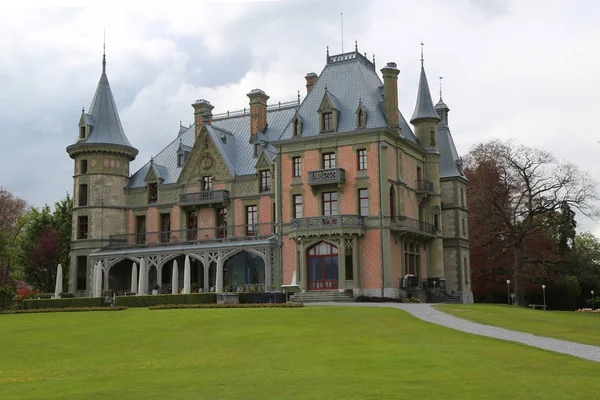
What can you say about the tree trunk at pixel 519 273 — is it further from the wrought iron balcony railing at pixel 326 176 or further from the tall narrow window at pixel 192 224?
the tall narrow window at pixel 192 224

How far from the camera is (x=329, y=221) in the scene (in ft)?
154

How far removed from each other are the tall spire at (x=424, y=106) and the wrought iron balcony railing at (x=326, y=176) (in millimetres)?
9226

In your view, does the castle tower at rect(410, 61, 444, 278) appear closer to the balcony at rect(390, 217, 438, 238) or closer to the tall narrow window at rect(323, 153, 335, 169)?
the balcony at rect(390, 217, 438, 238)

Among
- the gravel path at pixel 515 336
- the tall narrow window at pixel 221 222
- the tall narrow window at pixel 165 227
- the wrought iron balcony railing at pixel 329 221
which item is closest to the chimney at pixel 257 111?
the tall narrow window at pixel 221 222

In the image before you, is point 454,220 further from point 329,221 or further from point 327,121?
point 329,221

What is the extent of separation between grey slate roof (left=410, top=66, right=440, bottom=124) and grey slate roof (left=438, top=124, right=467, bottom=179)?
194 inches

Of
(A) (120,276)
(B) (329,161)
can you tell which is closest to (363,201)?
(B) (329,161)

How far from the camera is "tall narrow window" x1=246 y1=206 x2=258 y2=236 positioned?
5372 centimetres

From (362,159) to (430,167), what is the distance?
27.0 ft

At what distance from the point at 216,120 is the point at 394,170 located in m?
18.9

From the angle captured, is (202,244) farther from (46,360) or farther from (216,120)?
(46,360)

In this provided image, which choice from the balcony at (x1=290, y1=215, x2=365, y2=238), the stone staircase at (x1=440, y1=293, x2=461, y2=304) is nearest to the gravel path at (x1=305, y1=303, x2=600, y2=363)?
the balcony at (x1=290, y1=215, x2=365, y2=238)

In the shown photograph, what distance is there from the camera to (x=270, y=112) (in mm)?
59219

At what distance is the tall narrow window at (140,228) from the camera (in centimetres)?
5816
